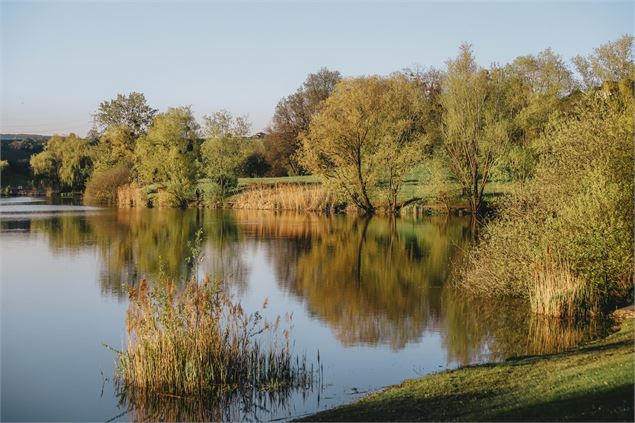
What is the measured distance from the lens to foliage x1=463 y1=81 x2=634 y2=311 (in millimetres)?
17969

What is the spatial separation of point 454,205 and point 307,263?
27278 mm

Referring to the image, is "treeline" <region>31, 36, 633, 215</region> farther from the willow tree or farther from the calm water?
the calm water

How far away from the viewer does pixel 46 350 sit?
1572cm

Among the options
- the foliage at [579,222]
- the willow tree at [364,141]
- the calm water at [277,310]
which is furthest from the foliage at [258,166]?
the foliage at [579,222]

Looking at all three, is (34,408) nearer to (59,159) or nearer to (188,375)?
(188,375)

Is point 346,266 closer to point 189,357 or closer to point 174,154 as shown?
point 189,357

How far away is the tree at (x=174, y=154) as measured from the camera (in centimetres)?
6612

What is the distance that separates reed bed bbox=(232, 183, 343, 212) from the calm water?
16352mm

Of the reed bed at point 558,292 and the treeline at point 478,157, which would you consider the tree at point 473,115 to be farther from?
the reed bed at point 558,292

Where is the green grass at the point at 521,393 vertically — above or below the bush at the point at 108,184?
below

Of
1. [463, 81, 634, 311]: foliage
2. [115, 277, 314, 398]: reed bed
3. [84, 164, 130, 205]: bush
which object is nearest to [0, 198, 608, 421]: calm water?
[115, 277, 314, 398]: reed bed

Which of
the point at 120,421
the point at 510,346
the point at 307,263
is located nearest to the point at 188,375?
the point at 120,421

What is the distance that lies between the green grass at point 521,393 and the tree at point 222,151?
181 ft

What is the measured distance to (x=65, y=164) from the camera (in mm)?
94688
